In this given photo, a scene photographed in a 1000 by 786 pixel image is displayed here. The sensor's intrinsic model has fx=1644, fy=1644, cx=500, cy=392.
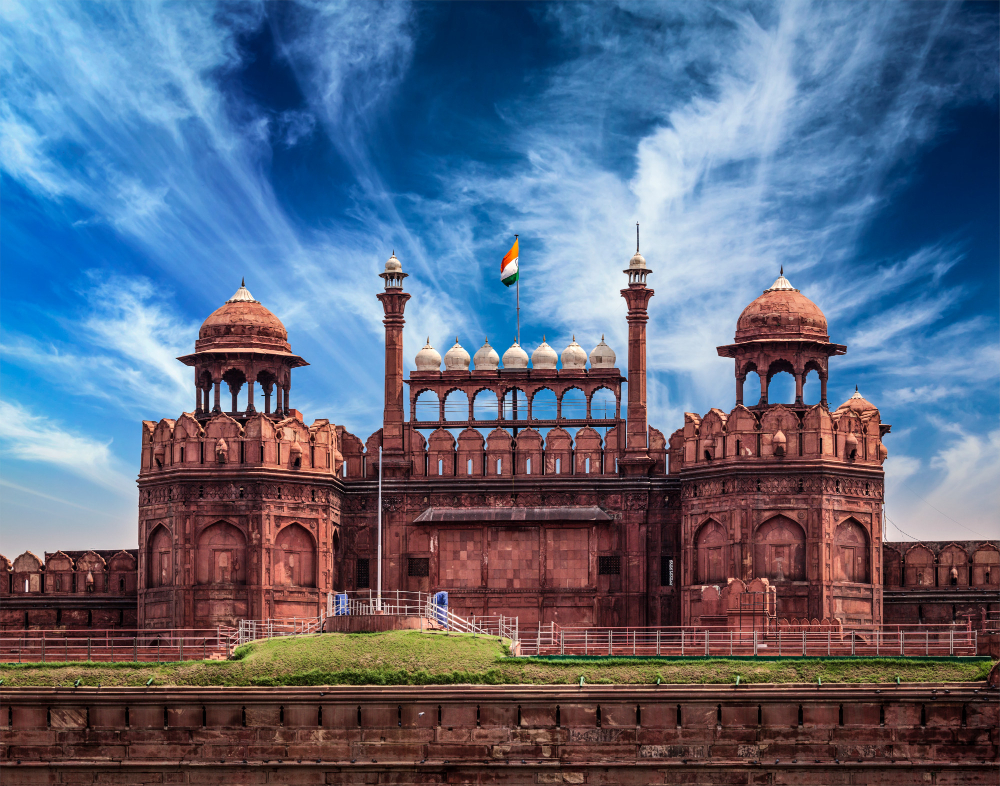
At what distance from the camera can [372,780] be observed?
48.5m

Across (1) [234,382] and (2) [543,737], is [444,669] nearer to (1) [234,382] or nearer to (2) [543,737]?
(2) [543,737]

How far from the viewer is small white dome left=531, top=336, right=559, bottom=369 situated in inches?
2643

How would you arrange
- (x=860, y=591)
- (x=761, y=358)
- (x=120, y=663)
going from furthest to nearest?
1. (x=761, y=358)
2. (x=860, y=591)
3. (x=120, y=663)

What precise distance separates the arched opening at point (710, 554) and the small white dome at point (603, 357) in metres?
8.43

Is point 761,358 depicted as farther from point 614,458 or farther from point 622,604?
point 622,604

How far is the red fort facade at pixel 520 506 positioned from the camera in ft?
201

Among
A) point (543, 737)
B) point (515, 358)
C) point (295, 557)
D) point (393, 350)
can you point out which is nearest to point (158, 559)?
point (295, 557)

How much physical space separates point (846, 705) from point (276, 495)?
24173 millimetres

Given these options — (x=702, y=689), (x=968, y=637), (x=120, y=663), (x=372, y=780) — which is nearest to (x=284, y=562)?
(x=120, y=663)

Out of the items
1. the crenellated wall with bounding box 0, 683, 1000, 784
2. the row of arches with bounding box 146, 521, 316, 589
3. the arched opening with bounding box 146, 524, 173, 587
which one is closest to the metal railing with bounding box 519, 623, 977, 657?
the crenellated wall with bounding box 0, 683, 1000, 784

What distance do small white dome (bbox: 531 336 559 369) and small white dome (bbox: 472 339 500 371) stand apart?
4.99 feet

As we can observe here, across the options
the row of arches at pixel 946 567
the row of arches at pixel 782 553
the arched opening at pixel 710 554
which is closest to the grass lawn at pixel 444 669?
the row of arches at pixel 782 553

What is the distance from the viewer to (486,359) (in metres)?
67.5

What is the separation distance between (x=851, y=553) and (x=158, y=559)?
26306mm
